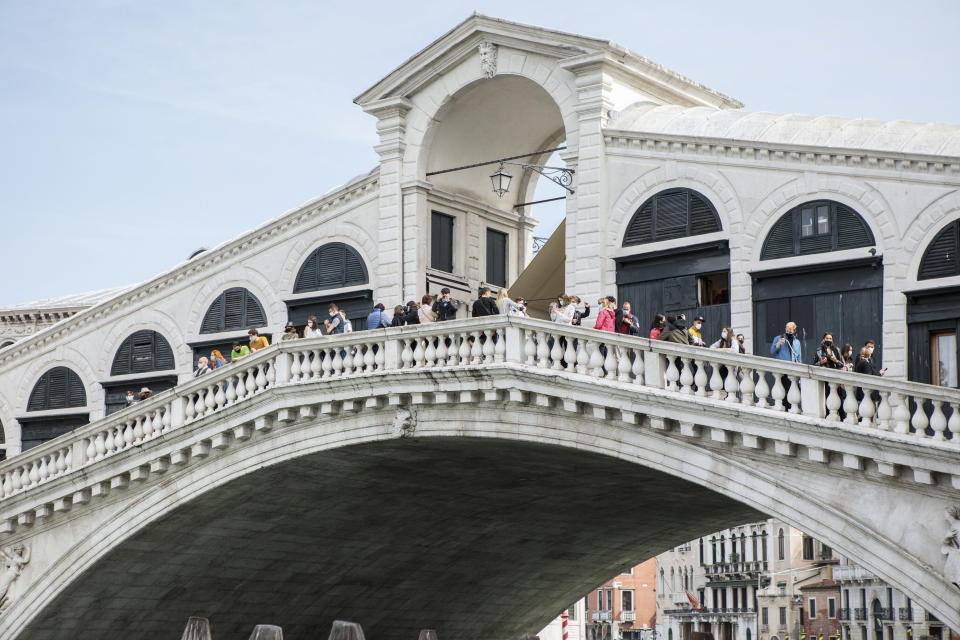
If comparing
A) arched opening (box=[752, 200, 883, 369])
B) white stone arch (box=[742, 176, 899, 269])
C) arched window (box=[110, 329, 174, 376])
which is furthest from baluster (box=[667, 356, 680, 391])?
arched window (box=[110, 329, 174, 376])

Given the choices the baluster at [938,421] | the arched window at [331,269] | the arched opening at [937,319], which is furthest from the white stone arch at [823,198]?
the arched window at [331,269]

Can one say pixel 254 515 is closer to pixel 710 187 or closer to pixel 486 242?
pixel 486 242

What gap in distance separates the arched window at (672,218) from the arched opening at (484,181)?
145 inches

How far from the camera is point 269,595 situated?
3619 cm

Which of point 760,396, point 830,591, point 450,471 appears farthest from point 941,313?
point 830,591

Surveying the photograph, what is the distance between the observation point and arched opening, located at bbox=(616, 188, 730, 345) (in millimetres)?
26656

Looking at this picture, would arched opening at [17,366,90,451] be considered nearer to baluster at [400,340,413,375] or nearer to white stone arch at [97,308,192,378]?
white stone arch at [97,308,192,378]

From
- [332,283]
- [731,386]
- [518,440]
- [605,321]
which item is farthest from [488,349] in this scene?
[332,283]

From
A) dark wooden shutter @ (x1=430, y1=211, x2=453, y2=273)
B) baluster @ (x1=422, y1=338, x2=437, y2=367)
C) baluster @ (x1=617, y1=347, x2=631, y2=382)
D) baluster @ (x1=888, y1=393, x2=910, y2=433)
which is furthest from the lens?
dark wooden shutter @ (x1=430, y1=211, x2=453, y2=273)

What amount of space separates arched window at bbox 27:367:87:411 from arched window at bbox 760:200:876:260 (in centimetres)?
1913

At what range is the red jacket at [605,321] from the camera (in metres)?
24.4

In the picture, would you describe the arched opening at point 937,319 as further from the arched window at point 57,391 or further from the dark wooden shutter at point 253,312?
the arched window at point 57,391

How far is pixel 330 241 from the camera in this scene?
3231cm

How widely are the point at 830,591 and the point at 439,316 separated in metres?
61.9
